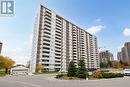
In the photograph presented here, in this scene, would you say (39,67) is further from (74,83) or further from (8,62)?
(74,83)

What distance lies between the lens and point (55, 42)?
116m

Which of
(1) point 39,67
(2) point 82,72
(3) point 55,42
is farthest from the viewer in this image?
(3) point 55,42

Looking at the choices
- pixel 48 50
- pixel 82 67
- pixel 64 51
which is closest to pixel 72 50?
pixel 64 51

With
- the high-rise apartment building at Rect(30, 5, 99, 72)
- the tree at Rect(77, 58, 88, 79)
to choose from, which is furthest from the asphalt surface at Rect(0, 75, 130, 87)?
the high-rise apartment building at Rect(30, 5, 99, 72)

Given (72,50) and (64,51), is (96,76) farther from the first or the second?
(72,50)

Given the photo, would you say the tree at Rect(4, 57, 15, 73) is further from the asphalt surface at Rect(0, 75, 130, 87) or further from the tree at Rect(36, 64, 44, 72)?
the asphalt surface at Rect(0, 75, 130, 87)

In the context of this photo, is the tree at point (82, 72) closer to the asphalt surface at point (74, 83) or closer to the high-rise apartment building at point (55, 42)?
the asphalt surface at point (74, 83)

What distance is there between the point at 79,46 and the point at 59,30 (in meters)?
32.5

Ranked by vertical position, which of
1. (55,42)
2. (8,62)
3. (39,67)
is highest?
(55,42)

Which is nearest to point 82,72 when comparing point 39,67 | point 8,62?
point 39,67

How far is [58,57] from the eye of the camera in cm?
11775

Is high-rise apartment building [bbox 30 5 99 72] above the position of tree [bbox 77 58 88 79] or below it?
above

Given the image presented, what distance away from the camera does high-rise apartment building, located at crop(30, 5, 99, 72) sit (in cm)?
10438

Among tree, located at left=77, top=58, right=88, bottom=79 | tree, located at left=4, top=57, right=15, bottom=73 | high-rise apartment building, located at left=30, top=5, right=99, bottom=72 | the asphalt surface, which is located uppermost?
high-rise apartment building, located at left=30, top=5, right=99, bottom=72
